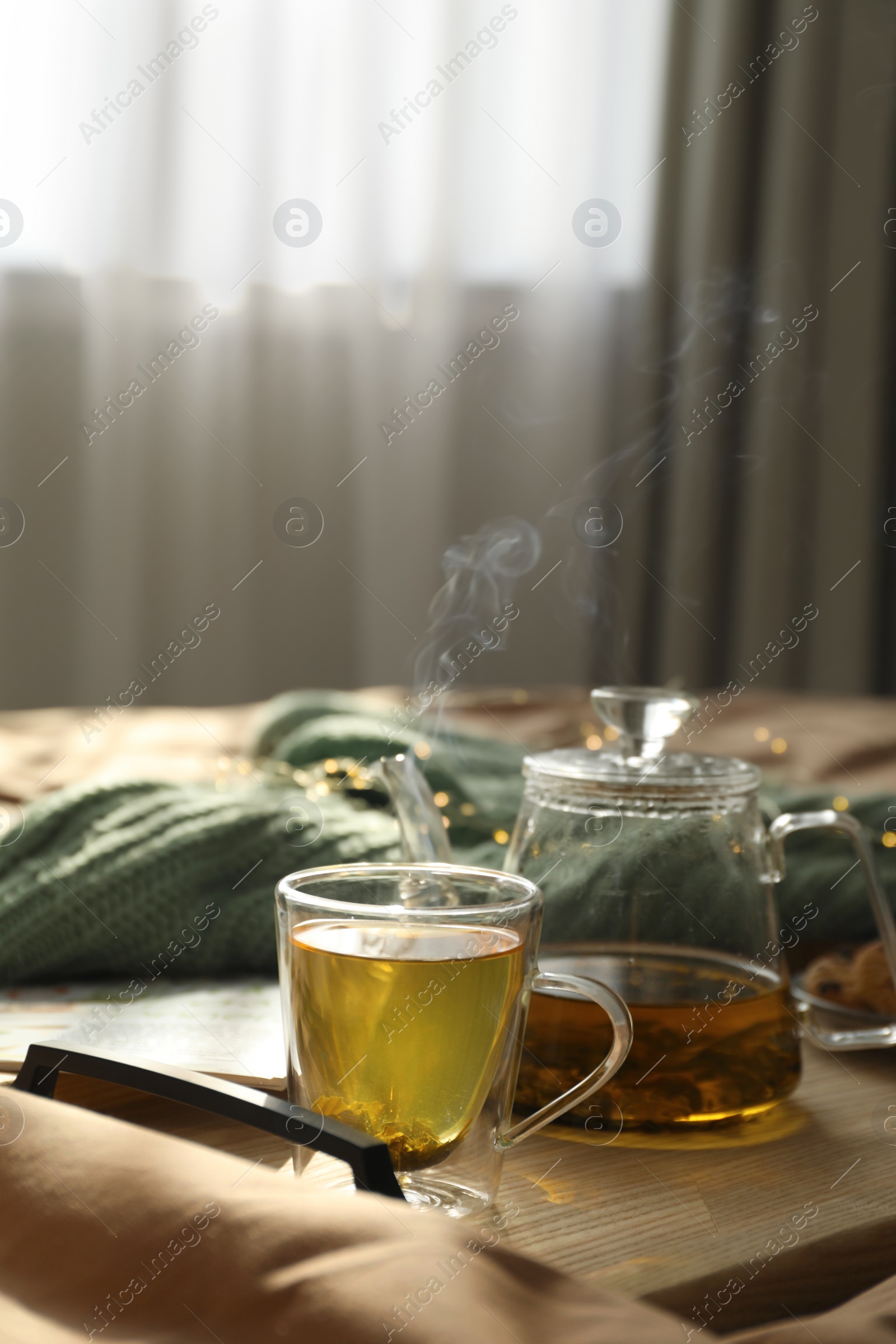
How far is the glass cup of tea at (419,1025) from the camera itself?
1.49 ft

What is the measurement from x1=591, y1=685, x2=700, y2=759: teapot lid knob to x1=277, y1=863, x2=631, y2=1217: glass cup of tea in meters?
0.14

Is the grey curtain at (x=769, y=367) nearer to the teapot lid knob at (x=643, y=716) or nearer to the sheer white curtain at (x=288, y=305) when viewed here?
the sheer white curtain at (x=288, y=305)

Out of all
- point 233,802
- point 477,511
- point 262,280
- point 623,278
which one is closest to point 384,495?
point 477,511

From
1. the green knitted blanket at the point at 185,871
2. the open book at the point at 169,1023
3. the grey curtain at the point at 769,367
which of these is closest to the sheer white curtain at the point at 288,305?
the grey curtain at the point at 769,367

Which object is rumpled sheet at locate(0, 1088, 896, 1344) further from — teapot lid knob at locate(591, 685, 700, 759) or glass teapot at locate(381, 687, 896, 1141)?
teapot lid knob at locate(591, 685, 700, 759)

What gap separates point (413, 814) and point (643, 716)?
124 millimetres

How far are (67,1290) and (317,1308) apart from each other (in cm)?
8

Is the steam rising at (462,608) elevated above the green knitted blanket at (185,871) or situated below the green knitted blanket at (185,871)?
above

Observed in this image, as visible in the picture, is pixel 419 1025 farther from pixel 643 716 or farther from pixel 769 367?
pixel 769 367

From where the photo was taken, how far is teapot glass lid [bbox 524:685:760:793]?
0.56 m

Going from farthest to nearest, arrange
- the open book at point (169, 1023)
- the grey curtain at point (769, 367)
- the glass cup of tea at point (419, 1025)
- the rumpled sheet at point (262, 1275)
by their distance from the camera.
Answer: the grey curtain at point (769, 367) → the open book at point (169, 1023) → the glass cup of tea at point (419, 1025) → the rumpled sheet at point (262, 1275)

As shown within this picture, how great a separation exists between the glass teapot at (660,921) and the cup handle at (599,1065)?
1.1 inches

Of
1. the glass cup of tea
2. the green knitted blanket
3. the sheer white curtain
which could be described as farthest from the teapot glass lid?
the sheer white curtain

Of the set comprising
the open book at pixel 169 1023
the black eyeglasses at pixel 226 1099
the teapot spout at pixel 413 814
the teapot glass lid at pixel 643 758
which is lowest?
the open book at pixel 169 1023
